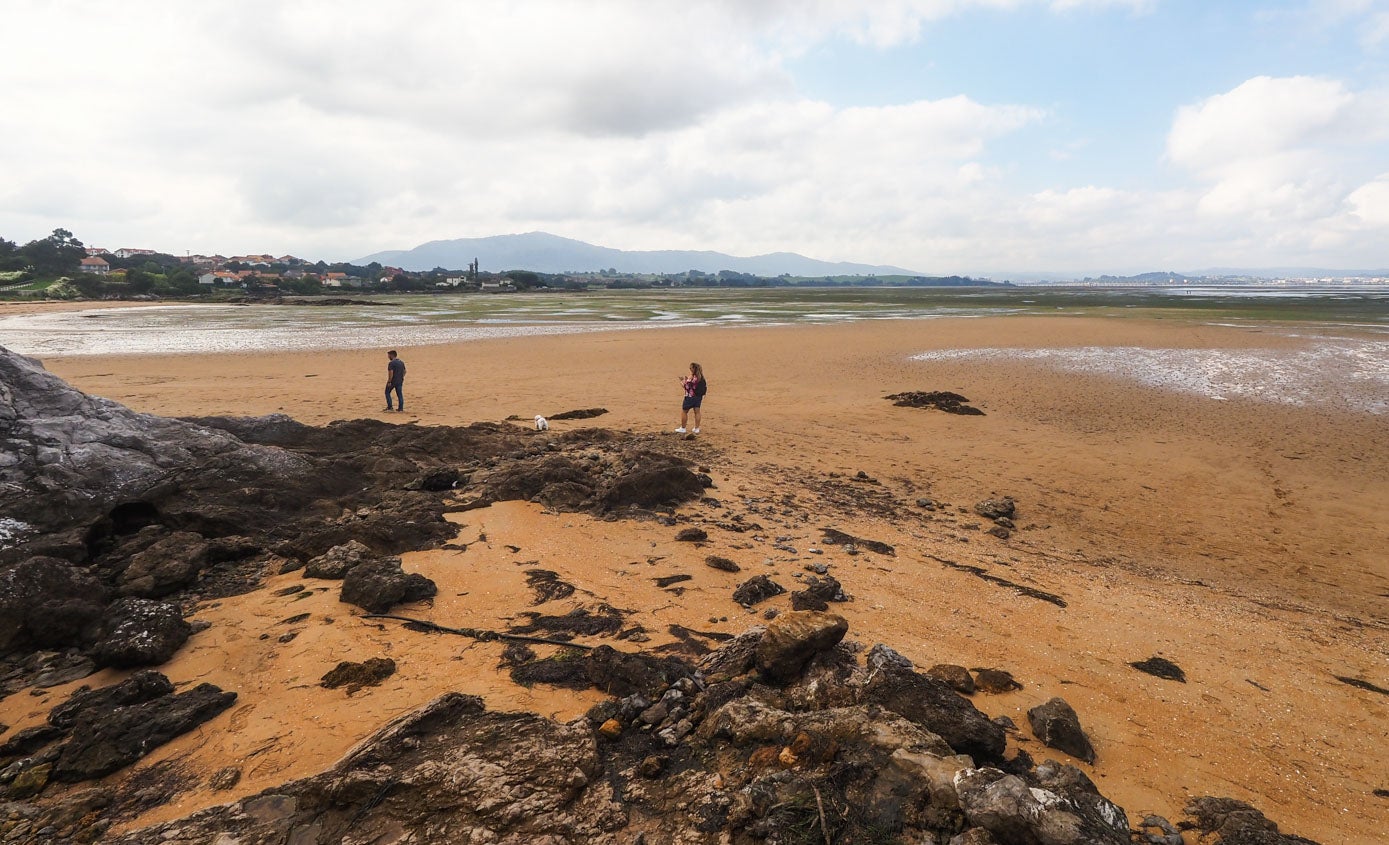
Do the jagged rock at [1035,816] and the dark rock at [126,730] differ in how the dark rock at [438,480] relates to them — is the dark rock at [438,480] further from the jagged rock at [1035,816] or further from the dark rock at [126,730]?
the jagged rock at [1035,816]

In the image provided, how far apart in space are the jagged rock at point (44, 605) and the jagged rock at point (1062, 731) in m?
7.31

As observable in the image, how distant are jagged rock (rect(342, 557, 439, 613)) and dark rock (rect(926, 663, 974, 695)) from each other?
14.7 ft

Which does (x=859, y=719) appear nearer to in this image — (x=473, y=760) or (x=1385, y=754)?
(x=473, y=760)

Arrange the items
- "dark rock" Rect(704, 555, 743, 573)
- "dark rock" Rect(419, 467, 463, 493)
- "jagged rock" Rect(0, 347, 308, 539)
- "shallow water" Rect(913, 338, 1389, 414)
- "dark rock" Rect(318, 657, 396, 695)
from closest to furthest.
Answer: "dark rock" Rect(318, 657, 396, 695) → "jagged rock" Rect(0, 347, 308, 539) → "dark rock" Rect(704, 555, 743, 573) → "dark rock" Rect(419, 467, 463, 493) → "shallow water" Rect(913, 338, 1389, 414)

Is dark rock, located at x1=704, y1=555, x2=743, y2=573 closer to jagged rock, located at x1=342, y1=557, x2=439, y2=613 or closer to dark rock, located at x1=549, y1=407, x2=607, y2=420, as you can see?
jagged rock, located at x1=342, y1=557, x2=439, y2=613

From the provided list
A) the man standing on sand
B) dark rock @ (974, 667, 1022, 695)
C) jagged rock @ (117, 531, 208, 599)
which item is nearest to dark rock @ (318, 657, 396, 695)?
jagged rock @ (117, 531, 208, 599)

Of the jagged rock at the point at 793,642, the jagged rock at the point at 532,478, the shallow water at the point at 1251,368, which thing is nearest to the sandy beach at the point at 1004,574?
the jagged rock at the point at 532,478

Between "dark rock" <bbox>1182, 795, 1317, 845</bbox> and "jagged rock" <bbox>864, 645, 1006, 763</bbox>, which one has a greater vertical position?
"jagged rock" <bbox>864, 645, 1006, 763</bbox>

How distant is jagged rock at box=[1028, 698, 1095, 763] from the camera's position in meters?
4.02

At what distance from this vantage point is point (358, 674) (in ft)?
14.8

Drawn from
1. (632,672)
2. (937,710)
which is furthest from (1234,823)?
(632,672)

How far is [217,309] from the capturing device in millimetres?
56156

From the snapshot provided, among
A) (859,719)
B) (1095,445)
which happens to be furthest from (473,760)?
(1095,445)

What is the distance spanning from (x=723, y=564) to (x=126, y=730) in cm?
488
